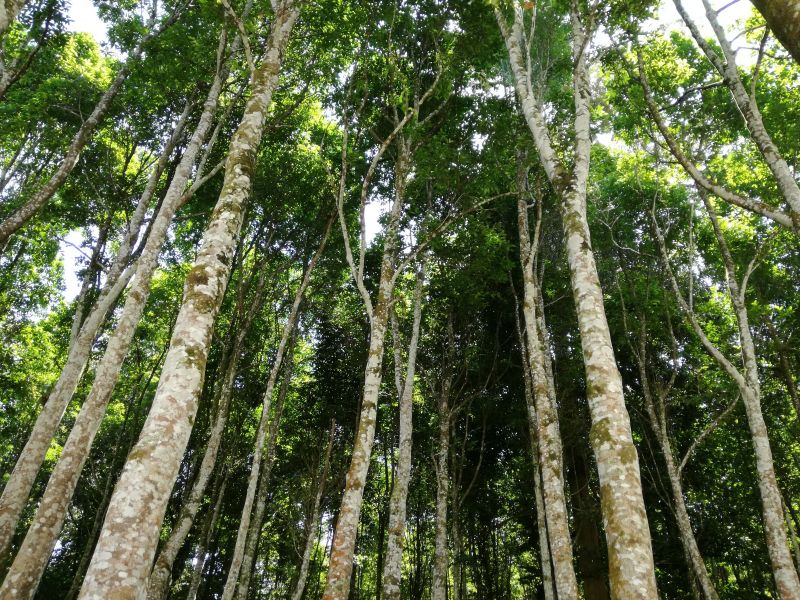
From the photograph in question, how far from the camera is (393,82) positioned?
12039 mm

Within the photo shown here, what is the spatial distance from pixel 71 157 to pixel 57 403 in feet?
16.2

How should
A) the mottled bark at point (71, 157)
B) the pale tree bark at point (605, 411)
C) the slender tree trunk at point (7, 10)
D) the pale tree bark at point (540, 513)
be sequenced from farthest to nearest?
the pale tree bark at point (540, 513)
the mottled bark at point (71, 157)
the slender tree trunk at point (7, 10)
the pale tree bark at point (605, 411)

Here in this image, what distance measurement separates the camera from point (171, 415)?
12.2 ft

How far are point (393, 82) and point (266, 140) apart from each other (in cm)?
476

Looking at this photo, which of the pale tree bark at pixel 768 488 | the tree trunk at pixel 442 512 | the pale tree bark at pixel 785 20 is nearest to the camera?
the pale tree bark at pixel 785 20

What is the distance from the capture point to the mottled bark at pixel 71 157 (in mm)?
7965

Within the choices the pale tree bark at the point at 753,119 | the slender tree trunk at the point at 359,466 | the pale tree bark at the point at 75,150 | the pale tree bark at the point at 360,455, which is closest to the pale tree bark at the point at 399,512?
the pale tree bark at the point at 360,455

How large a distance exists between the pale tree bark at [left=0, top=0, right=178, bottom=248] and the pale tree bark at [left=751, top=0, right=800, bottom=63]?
981 centimetres

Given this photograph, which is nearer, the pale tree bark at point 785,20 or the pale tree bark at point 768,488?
the pale tree bark at point 785,20

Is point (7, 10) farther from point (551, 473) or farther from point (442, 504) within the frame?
point (442, 504)

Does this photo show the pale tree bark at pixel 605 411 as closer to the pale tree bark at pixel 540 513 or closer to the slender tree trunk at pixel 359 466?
the slender tree trunk at pixel 359 466

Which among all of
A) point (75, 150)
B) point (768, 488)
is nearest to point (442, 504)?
point (768, 488)

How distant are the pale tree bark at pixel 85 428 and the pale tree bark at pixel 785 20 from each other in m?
8.39

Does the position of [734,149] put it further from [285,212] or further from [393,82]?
[285,212]
